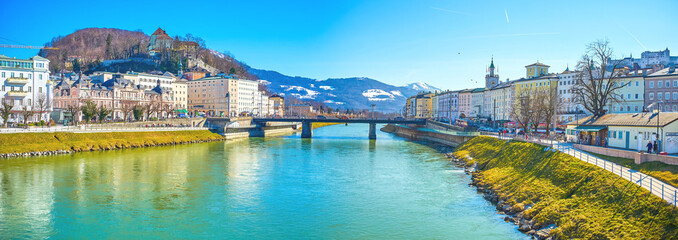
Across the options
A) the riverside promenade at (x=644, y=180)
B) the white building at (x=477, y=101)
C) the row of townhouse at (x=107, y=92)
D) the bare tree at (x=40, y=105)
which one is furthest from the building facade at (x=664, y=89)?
the bare tree at (x=40, y=105)

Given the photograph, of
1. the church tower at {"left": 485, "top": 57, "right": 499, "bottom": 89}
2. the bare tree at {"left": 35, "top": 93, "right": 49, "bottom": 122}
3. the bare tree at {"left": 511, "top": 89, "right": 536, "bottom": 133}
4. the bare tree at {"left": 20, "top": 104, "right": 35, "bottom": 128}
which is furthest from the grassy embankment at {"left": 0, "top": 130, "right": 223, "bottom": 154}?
the church tower at {"left": 485, "top": 57, "right": 499, "bottom": 89}

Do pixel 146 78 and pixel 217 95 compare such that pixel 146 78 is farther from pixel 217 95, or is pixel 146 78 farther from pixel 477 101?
pixel 477 101

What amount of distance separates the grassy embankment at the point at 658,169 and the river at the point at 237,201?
22.5 ft

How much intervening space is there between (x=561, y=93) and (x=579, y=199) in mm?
83225

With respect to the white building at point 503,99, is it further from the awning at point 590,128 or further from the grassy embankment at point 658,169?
the grassy embankment at point 658,169

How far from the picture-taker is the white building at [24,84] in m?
66.8

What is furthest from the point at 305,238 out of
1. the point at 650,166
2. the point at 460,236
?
the point at 650,166

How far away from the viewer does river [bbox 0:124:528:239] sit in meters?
21.4

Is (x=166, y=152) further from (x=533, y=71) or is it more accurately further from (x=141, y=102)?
(x=533, y=71)

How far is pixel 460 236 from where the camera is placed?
20.6 metres

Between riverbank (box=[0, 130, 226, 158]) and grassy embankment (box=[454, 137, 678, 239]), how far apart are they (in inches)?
1728

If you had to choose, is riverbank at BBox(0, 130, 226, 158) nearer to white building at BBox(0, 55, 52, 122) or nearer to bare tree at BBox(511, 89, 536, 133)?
white building at BBox(0, 55, 52, 122)

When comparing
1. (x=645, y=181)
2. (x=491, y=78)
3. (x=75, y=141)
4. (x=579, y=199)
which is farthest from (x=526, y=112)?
(x=491, y=78)

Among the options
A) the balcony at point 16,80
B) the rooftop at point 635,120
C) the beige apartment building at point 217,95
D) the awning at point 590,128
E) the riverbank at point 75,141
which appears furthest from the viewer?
the beige apartment building at point 217,95
